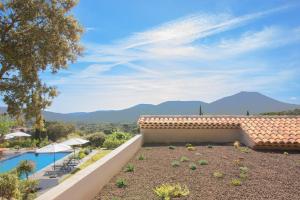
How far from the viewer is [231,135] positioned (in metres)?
17.9

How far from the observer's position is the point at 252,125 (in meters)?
17.5

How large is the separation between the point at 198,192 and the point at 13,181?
4.58 metres

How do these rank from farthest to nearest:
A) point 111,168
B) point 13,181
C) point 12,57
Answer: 1. point 12,57
2. point 111,168
3. point 13,181

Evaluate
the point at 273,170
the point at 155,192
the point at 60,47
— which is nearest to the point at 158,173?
the point at 155,192

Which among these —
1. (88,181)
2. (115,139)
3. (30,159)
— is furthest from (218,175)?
(30,159)

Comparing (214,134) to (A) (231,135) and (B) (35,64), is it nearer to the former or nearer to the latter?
(A) (231,135)

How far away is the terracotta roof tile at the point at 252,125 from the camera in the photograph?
48.1 feet

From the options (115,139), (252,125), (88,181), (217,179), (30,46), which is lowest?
(115,139)

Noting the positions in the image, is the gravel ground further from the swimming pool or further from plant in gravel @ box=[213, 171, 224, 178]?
the swimming pool

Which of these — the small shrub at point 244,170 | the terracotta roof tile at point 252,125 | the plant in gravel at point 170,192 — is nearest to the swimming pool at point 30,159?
the terracotta roof tile at point 252,125

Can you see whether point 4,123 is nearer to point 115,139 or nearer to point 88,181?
point 88,181

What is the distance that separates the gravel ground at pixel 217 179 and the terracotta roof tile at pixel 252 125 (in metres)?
1.26

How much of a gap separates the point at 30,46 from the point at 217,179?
26.5 feet

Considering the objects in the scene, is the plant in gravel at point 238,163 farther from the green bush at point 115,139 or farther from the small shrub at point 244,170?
the green bush at point 115,139
